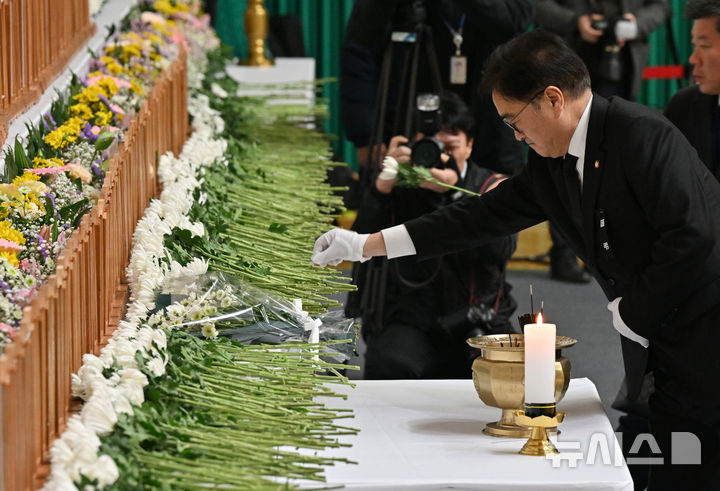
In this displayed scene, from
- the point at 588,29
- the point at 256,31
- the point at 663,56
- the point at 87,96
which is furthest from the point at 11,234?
the point at 663,56

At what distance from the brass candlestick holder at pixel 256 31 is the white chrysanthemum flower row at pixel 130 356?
2.92m

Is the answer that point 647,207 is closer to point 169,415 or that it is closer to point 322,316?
point 322,316

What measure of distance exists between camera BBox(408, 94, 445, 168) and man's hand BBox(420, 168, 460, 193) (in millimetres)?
32

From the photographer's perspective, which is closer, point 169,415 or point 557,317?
point 169,415

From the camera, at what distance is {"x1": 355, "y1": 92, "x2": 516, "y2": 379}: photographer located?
3240 mm

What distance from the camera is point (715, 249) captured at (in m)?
2.07

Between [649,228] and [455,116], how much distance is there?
1237mm

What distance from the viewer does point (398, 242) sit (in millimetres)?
2482

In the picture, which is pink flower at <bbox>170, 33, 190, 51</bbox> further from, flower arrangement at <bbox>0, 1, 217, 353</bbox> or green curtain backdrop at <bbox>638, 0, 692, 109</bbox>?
green curtain backdrop at <bbox>638, 0, 692, 109</bbox>

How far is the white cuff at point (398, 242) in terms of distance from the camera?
2.48 m

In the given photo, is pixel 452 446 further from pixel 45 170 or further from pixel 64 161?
pixel 64 161

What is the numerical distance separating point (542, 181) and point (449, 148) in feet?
3.22

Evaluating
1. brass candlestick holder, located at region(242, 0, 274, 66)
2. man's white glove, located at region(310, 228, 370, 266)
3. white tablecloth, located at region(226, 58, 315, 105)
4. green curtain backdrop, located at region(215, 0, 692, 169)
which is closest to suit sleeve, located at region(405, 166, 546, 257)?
man's white glove, located at region(310, 228, 370, 266)

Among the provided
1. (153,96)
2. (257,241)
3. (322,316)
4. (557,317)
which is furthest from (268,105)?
(322,316)
